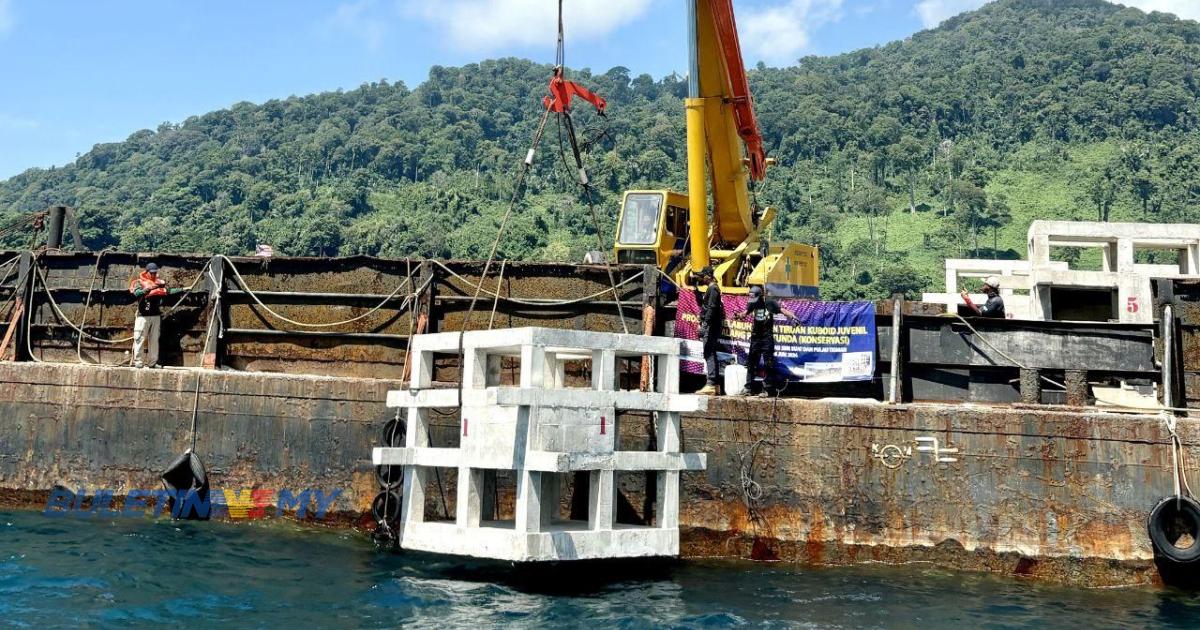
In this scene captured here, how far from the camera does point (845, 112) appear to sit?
527ft

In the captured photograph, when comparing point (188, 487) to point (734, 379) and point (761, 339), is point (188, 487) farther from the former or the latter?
point (761, 339)

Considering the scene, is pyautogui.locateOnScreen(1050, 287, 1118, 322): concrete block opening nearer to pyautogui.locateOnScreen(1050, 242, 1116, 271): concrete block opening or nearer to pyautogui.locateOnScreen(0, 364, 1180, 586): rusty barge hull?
pyautogui.locateOnScreen(0, 364, 1180, 586): rusty barge hull

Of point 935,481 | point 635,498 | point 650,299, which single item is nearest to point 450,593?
point 635,498

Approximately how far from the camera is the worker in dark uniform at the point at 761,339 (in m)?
12.7

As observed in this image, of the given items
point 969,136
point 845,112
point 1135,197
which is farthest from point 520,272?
point 845,112

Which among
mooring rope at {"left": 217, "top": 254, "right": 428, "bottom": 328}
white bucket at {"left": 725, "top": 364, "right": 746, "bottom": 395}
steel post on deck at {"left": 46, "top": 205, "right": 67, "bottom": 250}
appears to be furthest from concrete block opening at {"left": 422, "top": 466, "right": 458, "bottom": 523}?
steel post on deck at {"left": 46, "top": 205, "right": 67, "bottom": 250}

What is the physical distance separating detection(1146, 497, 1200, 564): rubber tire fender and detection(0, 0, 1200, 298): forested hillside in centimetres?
5632

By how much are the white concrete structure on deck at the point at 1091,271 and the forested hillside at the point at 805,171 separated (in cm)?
3844

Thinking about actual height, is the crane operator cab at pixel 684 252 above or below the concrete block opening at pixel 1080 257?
below

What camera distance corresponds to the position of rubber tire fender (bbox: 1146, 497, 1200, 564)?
1045 cm

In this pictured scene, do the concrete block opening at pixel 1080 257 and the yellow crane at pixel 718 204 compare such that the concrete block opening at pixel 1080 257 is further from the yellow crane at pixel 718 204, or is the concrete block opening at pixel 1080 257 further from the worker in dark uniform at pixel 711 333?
the worker in dark uniform at pixel 711 333

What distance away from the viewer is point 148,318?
550 inches

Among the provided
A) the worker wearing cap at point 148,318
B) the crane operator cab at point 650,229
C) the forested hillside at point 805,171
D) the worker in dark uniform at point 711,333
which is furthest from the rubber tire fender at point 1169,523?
the forested hillside at point 805,171

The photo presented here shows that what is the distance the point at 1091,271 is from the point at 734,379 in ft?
69.7
